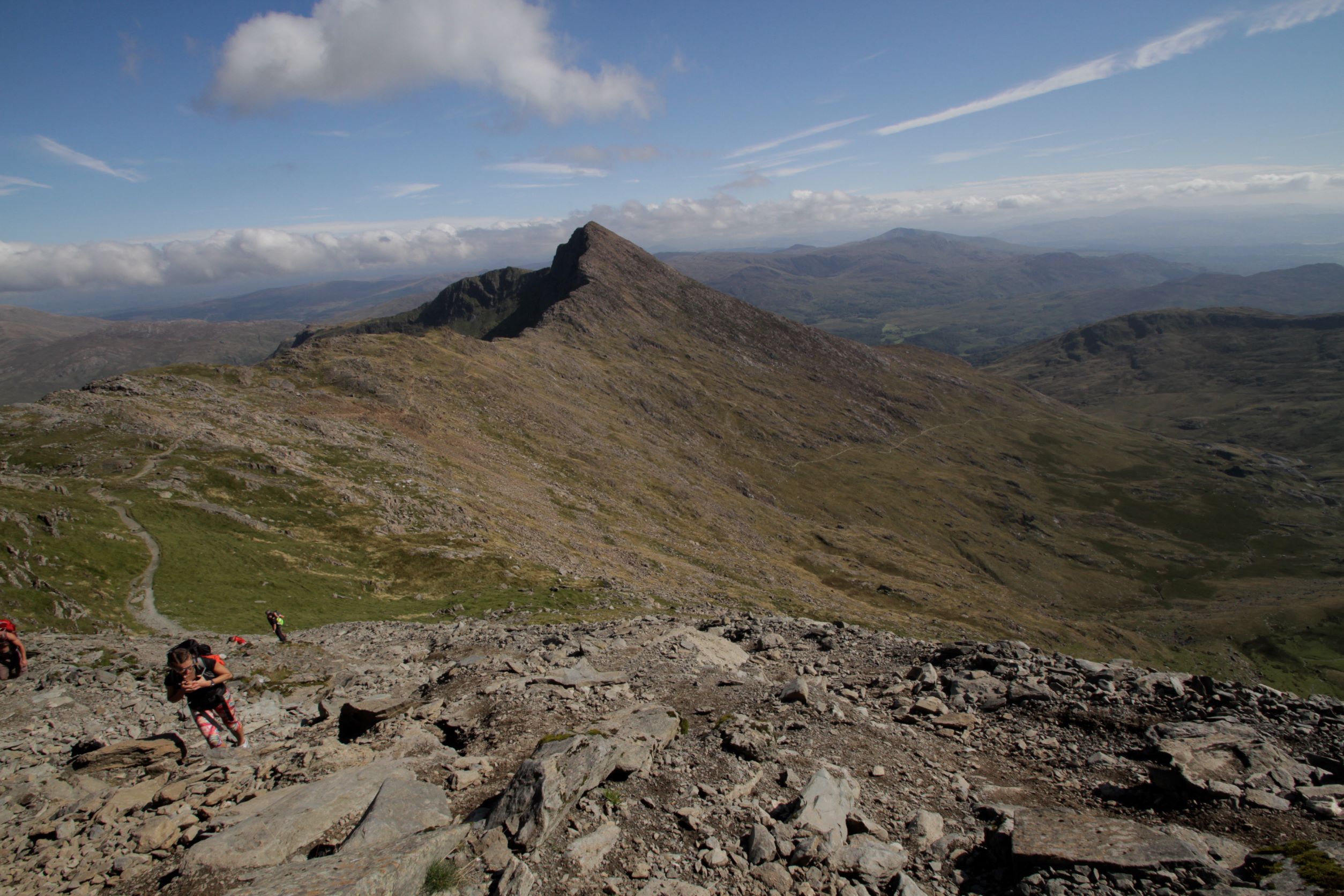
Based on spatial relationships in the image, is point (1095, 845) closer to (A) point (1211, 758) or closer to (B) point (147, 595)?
(A) point (1211, 758)

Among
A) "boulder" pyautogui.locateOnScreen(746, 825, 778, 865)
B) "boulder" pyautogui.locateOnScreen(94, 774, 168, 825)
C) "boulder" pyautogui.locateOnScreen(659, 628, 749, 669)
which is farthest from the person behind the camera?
"boulder" pyautogui.locateOnScreen(659, 628, 749, 669)

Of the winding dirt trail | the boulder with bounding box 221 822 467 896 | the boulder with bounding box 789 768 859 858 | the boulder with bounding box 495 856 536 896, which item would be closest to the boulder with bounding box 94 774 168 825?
the boulder with bounding box 221 822 467 896

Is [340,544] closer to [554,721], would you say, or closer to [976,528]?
[554,721]

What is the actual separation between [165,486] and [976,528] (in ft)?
594

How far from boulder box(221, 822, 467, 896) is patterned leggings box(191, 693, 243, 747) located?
26.4 ft

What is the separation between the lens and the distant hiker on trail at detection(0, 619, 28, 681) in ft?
63.4

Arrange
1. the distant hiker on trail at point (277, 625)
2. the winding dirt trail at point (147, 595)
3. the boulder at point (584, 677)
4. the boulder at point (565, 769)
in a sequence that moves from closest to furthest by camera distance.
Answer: the boulder at point (565, 769) → the boulder at point (584, 677) → the distant hiker on trail at point (277, 625) → the winding dirt trail at point (147, 595)

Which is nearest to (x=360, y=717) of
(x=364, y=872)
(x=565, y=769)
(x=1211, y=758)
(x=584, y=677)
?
(x=584, y=677)

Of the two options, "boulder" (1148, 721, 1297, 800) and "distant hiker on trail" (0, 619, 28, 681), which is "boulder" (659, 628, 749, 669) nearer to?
"boulder" (1148, 721, 1297, 800)

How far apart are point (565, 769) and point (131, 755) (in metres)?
11.8

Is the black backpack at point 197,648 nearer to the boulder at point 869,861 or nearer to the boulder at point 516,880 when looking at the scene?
the boulder at point 516,880

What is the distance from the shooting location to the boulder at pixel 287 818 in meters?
11.2

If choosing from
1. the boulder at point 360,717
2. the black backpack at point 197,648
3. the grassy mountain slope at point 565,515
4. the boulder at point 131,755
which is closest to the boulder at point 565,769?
the boulder at point 360,717

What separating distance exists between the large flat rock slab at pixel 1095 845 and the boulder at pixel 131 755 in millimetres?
21208
